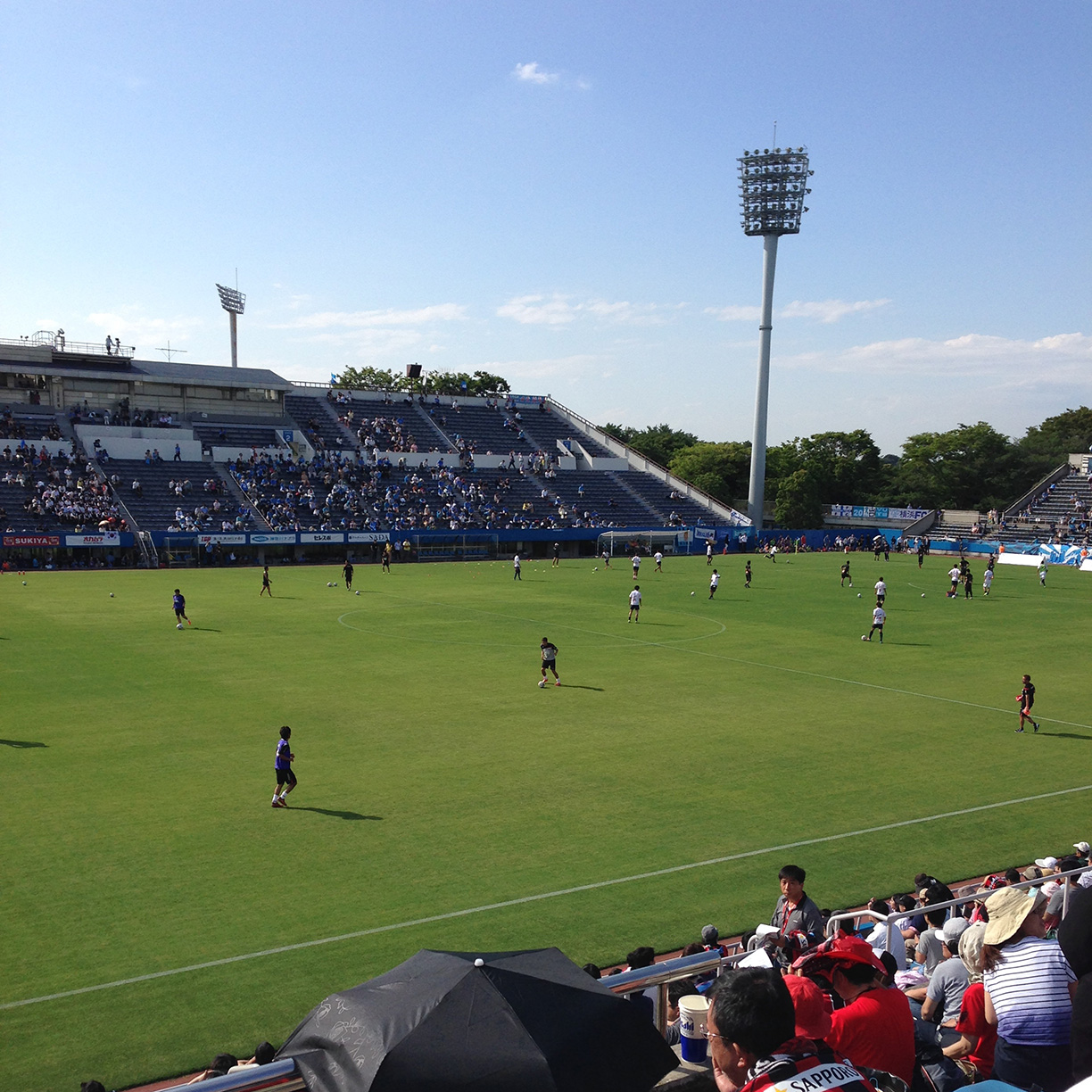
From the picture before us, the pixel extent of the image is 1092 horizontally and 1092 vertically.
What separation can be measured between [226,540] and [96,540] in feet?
24.5

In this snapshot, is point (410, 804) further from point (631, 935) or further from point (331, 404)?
point (331, 404)

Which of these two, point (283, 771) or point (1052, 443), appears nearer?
point (283, 771)

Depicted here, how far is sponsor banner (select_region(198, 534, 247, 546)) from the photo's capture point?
59.6 m

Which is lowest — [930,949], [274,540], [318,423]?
[930,949]

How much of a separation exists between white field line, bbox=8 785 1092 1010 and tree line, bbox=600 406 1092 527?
89.1 meters

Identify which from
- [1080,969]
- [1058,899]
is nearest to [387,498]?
[1058,899]

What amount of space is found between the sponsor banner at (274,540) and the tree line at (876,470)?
180 feet

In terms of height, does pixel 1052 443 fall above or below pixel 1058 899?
above

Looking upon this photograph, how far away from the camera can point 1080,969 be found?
497cm

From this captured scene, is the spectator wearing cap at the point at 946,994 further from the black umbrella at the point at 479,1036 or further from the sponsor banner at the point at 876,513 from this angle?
the sponsor banner at the point at 876,513

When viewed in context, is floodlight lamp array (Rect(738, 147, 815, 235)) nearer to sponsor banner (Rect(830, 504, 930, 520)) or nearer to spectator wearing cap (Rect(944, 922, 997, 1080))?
sponsor banner (Rect(830, 504, 930, 520))

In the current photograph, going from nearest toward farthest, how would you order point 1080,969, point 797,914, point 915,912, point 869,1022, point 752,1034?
point 752,1034 → point 1080,969 → point 869,1022 → point 915,912 → point 797,914

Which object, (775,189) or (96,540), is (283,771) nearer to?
(96,540)

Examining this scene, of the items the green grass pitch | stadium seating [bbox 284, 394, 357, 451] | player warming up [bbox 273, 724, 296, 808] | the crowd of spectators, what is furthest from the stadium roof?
player warming up [bbox 273, 724, 296, 808]
